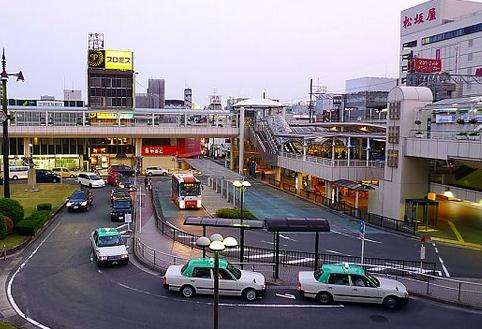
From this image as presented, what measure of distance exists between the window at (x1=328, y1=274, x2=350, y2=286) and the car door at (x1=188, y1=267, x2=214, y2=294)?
184 inches

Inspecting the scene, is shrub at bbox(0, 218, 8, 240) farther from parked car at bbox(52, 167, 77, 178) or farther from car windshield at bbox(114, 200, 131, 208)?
parked car at bbox(52, 167, 77, 178)

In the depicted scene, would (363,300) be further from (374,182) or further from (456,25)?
(456,25)

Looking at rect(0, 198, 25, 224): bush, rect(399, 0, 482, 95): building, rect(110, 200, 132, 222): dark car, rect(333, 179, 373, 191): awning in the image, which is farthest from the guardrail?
rect(399, 0, 482, 95): building

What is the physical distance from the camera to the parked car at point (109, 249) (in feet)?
76.6

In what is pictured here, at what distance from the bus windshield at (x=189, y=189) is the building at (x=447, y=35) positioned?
150 feet

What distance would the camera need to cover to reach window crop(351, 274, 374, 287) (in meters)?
18.7

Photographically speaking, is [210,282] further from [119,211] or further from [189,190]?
[189,190]

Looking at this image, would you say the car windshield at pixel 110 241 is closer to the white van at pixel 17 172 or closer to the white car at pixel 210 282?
the white car at pixel 210 282

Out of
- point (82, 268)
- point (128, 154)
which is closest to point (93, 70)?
point (128, 154)

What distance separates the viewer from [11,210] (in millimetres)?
29344

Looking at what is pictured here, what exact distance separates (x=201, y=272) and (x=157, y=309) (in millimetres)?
2253

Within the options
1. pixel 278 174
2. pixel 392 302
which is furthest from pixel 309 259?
pixel 278 174

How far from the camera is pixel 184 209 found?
127 ft

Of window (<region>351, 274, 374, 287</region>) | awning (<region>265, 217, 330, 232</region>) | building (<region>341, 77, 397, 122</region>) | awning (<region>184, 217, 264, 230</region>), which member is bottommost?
window (<region>351, 274, 374, 287</region>)
